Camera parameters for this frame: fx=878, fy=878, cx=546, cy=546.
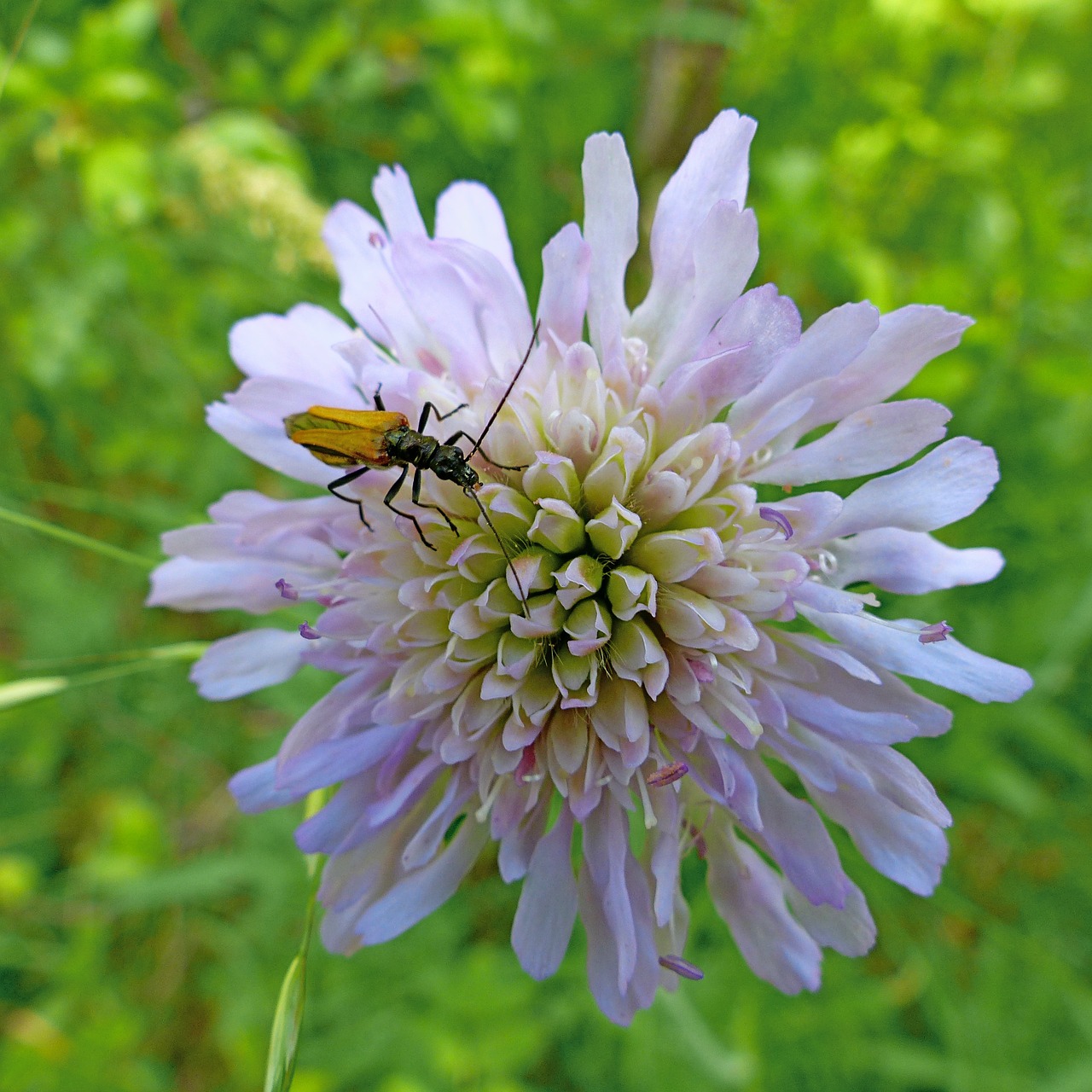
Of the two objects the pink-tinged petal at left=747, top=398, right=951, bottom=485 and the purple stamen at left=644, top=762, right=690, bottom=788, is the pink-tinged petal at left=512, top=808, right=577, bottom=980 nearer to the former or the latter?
the purple stamen at left=644, top=762, right=690, bottom=788

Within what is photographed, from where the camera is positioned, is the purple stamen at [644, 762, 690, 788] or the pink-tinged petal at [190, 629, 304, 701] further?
the pink-tinged petal at [190, 629, 304, 701]

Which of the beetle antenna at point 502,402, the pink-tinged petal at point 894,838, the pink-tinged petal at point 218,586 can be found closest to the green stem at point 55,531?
the pink-tinged petal at point 218,586

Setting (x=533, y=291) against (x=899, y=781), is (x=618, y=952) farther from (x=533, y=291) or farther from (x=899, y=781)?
(x=533, y=291)

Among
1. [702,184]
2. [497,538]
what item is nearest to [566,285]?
[702,184]

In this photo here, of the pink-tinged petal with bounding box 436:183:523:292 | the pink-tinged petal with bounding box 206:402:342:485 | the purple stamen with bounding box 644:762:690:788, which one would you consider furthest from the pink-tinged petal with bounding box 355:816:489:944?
the pink-tinged petal with bounding box 436:183:523:292

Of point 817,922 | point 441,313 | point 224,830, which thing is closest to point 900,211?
point 441,313

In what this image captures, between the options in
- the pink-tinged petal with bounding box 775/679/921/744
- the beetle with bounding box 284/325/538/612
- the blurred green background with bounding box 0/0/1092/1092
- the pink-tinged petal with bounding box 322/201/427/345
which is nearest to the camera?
the pink-tinged petal with bounding box 775/679/921/744
